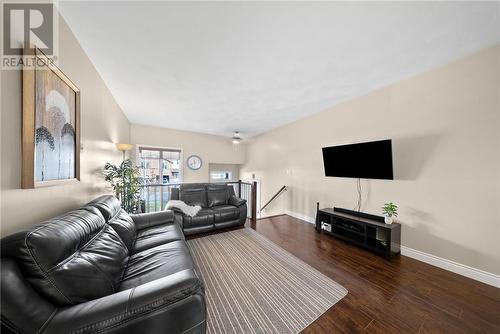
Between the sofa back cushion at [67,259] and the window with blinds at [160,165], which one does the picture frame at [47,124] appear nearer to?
the sofa back cushion at [67,259]

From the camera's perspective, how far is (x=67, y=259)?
938 millimetres

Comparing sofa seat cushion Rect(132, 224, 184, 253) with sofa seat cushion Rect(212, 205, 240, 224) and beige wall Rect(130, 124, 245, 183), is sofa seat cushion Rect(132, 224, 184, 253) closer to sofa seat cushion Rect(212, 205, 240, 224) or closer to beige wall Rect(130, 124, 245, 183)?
sofa seat cushion Rect(212, 205, 240, 224)

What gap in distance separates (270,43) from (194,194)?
302 cm

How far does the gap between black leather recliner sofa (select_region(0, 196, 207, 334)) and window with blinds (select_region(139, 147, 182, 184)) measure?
4218mm

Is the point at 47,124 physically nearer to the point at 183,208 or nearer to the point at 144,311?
the point at 144,311

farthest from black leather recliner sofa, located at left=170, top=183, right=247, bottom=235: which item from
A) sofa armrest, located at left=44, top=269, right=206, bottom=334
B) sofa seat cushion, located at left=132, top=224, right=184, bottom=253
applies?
sofa armrest, located at left=44, top=269, right=206, bottom=334

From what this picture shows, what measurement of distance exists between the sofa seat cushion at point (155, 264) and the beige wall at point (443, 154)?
2.97 metres

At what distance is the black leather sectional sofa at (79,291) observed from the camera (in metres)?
0.69

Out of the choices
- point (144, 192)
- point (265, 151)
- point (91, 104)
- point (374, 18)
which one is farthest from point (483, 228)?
point (144, 192)

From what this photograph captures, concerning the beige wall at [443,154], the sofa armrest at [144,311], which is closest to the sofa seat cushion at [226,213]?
A: the beige wall at [443,154]

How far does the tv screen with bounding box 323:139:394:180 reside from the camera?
242 centimetres

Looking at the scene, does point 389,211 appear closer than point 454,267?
No

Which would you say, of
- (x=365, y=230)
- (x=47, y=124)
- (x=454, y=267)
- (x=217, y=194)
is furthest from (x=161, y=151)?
Answer: (x=454, y=267)

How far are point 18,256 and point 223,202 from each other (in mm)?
3124
